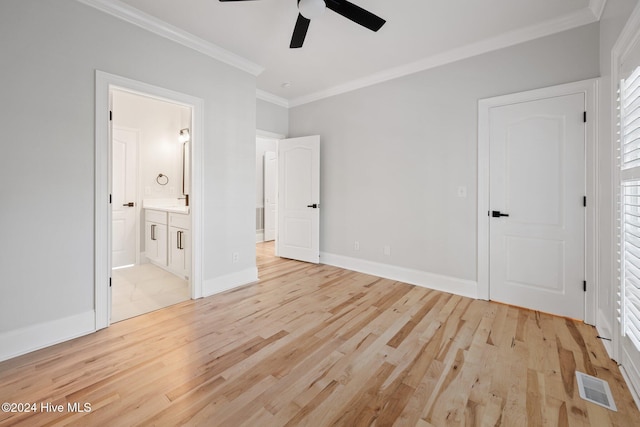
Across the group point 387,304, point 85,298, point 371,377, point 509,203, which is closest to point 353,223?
point 387,304

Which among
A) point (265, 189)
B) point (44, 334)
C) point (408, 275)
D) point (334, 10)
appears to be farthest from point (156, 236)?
point (334, 10)

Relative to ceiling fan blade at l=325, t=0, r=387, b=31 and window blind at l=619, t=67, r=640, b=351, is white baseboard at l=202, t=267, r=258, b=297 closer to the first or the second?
ceiling fan blade at l=325, t=0, r=387, b=31

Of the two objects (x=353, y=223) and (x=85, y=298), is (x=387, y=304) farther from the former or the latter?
(x=85, y=298)

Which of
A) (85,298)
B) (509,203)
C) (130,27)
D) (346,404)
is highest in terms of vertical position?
(130,27)

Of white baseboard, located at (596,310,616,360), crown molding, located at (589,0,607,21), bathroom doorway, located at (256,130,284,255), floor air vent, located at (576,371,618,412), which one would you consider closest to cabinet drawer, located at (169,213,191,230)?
bathroom doorway, located at (256,130,284,255)

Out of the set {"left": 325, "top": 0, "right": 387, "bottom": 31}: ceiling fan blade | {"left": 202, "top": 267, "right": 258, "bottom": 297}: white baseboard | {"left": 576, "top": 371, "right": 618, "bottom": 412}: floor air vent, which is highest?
{"left": 325, "top": 0, "right": 387, "bottom": 31}: ceiling fan blade

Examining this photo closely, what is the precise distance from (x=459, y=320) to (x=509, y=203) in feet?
4.37

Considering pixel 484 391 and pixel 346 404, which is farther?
pixel 484 391

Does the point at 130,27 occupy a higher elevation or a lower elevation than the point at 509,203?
higher

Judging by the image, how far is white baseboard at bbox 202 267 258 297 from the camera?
10.2 feet

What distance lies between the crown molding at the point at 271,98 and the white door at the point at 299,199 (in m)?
0.64

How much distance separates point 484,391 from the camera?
63.6 inches

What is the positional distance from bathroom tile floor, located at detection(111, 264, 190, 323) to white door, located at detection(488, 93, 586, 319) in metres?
3.53

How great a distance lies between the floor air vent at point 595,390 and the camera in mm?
1521
